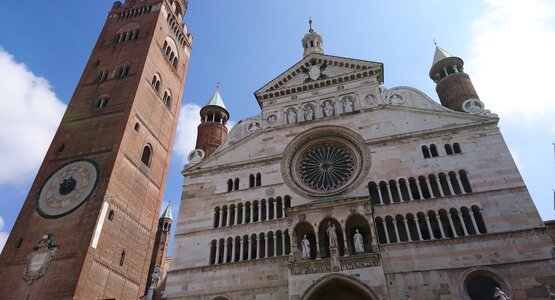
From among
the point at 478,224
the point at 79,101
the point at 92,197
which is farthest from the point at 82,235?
the point at 478,224

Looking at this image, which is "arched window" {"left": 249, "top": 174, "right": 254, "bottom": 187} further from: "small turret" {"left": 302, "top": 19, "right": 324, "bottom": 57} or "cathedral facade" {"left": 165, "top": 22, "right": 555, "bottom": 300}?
"small turret" {"left": 302, "top": 19, "right": 324, "bottom": 57}

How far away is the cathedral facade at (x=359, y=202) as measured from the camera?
16.2 meters

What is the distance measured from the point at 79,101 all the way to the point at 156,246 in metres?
15.6

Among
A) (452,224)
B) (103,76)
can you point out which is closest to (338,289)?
(452,224)

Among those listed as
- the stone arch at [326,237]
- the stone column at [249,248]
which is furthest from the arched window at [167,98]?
the stone arch at [326,237]

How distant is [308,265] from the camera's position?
16.9 meters

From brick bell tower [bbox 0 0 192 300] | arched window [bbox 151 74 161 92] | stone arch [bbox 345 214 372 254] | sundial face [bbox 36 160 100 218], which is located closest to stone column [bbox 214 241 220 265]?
stone arch [bbox 345 214 372 254]

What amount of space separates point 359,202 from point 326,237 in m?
2.24

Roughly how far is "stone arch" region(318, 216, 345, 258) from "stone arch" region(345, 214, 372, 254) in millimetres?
323

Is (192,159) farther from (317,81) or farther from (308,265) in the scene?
(308,265)

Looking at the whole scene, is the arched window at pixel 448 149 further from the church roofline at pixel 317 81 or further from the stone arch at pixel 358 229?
the church roofline at pixel 317 81

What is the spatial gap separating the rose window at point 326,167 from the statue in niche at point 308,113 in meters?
2.00

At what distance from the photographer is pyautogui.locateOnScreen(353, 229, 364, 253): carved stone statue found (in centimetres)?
1681

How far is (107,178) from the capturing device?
79.9ft
